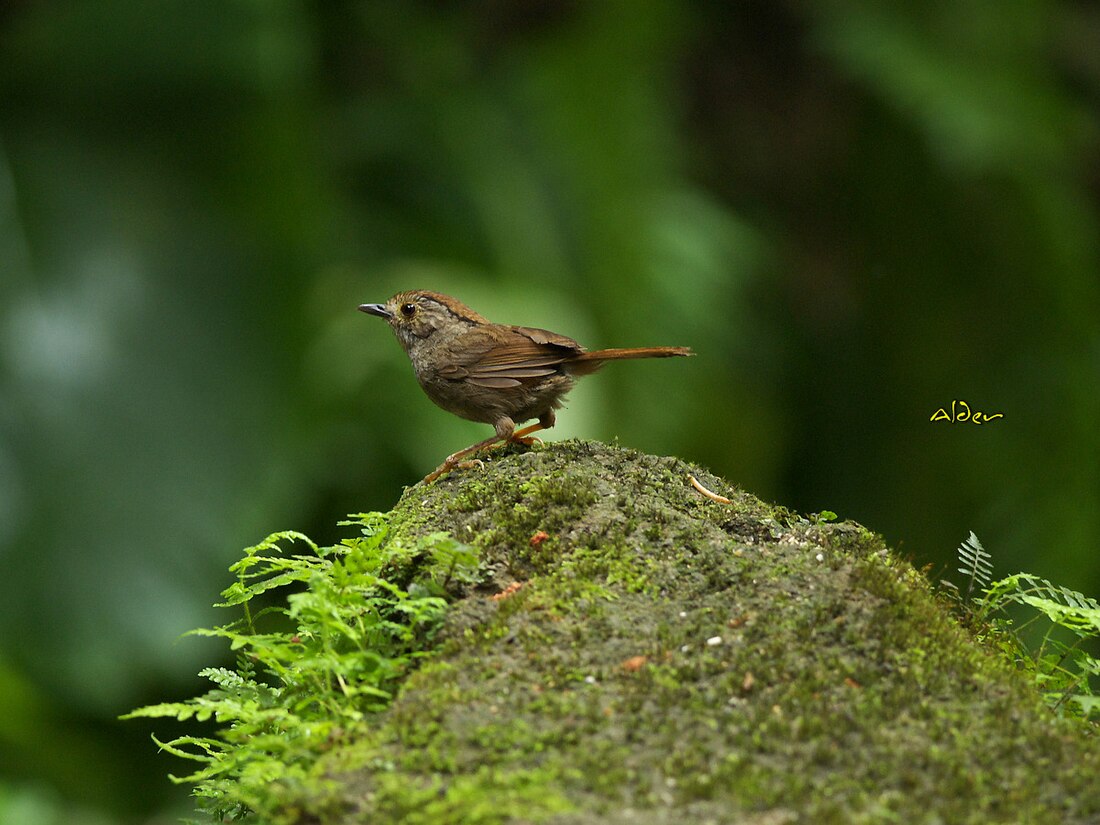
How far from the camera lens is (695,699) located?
234cm

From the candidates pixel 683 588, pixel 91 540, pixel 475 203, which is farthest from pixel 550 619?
pixel 475 203

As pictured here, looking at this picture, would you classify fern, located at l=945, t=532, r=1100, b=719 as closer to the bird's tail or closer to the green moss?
the green moss

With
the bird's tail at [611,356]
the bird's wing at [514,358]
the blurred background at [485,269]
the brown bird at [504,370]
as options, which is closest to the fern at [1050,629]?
the bird's tail at [611,356]

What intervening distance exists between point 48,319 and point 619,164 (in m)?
3.01

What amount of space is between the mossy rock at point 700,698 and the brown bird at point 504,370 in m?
0.94

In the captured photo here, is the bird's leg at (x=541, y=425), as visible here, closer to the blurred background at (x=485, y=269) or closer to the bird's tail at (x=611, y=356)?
the bird's tail at (x=611, y=356)

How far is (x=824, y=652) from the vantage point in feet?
8.13

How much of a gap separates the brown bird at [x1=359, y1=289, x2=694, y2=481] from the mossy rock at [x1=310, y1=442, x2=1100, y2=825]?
3.08 feet

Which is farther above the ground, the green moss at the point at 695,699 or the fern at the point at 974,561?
the fern at the point at 974,561

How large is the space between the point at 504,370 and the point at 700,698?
179cm

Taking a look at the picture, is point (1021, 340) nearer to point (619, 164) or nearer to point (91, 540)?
point (619, 164)

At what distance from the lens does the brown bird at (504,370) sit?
394cm
